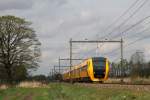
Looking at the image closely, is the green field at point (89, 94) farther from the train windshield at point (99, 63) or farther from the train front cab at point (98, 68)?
the train windshield at point (99, 63)

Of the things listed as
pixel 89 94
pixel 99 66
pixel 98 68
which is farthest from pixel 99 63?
pixel 89 94

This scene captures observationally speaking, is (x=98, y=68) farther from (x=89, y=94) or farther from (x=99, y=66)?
(x=89, y=94)

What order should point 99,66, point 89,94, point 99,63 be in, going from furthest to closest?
1. point 99,63
2. point 99,66
3. point 89,94

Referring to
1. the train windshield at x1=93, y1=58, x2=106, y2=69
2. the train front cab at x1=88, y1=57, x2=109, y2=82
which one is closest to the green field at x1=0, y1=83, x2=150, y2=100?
the train front cab at x1=88, y1=57, x2=109, y2=82

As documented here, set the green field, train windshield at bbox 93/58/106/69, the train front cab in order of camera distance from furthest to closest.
Answer: train windshield at bbox 93/58/106/69, the train front cab, the green field

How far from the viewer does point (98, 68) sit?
58.9m

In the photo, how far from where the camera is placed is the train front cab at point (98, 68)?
58094 mm

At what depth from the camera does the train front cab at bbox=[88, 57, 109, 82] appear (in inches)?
2287

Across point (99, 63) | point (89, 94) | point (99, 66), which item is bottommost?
point (89, 94)

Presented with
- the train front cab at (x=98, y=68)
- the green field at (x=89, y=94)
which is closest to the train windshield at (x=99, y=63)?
the train front cab at (x=98, y=68)

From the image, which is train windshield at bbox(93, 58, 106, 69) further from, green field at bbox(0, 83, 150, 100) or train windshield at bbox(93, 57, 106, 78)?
green field at bbox(0, 83, 150, 100)

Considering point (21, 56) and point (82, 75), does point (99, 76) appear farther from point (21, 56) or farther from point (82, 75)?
point (21, 56)

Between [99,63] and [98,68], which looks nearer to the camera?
[98,68]

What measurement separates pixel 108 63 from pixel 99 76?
1849mm
